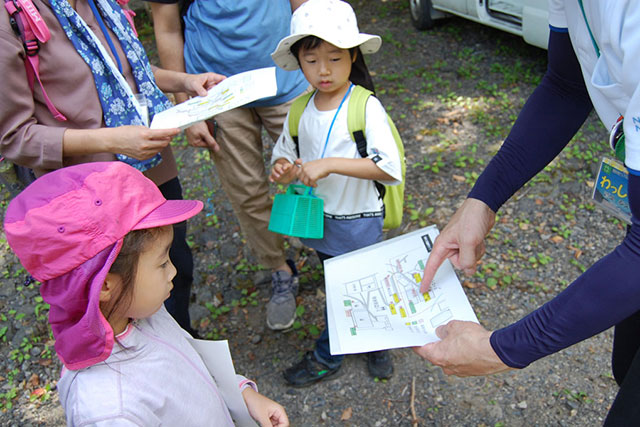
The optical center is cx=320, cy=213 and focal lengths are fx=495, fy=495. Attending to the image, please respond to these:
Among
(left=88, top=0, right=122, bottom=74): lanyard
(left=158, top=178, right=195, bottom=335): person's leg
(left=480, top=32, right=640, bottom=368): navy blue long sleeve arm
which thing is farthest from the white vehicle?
(left=88, top=0, right=122, bottom=74): lanyard

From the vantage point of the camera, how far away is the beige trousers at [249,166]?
259 centimetres

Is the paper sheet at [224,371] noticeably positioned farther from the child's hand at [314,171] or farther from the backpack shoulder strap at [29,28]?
the backpack shoulder strap at [29,28]

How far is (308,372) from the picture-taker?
260 cm

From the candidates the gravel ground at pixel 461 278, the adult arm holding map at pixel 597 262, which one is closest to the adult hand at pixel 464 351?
the adult arm holding map at pixel 597 262

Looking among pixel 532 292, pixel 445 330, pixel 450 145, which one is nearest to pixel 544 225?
pixel 532 292

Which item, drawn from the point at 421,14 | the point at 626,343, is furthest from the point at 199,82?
the point at 421,14

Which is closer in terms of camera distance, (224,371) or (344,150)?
(224,371)

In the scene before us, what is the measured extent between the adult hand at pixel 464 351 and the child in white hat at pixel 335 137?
80 cm

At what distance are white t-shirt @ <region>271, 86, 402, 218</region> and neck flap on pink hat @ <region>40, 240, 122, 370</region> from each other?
1.17m

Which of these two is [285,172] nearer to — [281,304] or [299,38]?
[299,38]

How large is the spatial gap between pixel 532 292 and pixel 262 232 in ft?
5.25

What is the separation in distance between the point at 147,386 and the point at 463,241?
3.42 ft

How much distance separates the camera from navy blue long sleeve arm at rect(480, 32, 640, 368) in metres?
1.07

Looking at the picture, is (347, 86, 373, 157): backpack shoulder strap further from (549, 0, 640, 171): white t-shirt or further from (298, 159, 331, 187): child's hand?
(549, 0, 640, 171): white t-shirt
